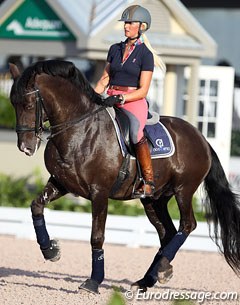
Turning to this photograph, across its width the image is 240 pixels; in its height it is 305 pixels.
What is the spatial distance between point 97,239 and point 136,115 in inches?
47.8

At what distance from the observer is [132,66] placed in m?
8.92

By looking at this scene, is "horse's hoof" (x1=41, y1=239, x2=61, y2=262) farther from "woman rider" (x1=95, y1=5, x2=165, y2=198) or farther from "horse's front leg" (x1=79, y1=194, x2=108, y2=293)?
"woman rider" (x1=95, y1=5, x2=165, y2=198)

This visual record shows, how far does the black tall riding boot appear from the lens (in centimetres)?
897

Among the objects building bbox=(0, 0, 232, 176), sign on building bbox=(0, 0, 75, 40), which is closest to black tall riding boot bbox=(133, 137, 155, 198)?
building bbox=(0, 0, 232, 176)

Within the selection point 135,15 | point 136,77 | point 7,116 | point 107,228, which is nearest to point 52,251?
point 136,77

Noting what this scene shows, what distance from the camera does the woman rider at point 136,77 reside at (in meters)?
8.89

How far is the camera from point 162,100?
17.1 metres

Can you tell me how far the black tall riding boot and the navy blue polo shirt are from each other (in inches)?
22.5

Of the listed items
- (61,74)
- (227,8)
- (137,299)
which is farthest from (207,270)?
(227,8)

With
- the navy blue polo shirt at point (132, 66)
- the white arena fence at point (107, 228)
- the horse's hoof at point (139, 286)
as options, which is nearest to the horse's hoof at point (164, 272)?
the horse's hoof at point (139, 286)

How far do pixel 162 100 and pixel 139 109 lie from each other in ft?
26.5

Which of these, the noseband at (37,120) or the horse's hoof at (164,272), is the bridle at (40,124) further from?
the horse's hoof at (164,272)

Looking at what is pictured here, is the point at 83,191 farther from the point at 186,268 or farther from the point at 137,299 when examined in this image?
the point at 186,268

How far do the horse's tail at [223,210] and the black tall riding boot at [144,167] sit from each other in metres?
1.11
